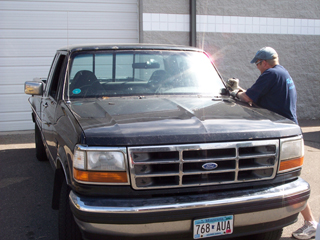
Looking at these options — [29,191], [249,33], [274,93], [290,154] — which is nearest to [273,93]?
[274,93]

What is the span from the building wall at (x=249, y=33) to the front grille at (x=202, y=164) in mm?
6743

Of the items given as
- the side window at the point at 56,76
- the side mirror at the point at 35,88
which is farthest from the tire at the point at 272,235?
the side mirror at the point at 35,88

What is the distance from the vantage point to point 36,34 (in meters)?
8.48

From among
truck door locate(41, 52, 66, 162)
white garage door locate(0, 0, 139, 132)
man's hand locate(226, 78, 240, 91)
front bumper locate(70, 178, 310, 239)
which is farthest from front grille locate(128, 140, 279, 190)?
white garage door locate(0, 0, 139, 132)

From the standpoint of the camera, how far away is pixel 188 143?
236cm

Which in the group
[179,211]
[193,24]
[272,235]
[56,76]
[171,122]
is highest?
[193,24]

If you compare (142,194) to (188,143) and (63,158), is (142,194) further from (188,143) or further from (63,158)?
(63,158)

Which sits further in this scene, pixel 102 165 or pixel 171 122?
pixel 171 122

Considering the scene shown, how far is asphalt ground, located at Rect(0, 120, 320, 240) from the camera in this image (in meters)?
3.43

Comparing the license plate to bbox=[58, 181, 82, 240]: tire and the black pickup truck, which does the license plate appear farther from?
bbox=[58, 181, 82, 240]: tire

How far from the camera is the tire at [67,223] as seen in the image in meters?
2.50

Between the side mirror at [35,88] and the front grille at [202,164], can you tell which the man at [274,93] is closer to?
the front grille at [202,164]

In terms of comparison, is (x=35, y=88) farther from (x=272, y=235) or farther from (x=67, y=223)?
(x=272, y=235)

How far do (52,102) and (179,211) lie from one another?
2.13 metres
